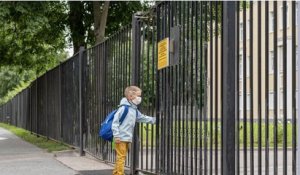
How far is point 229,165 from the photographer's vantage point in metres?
6.52

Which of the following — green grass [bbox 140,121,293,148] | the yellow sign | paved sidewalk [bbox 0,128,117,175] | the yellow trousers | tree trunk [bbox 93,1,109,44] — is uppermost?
tree trunk [bbox 93,1,109,44]

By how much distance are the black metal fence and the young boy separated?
0.24m

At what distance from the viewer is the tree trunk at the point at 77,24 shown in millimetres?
24091

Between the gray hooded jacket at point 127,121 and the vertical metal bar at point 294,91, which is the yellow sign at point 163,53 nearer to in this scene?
the gray hooded jacket at point 127,121

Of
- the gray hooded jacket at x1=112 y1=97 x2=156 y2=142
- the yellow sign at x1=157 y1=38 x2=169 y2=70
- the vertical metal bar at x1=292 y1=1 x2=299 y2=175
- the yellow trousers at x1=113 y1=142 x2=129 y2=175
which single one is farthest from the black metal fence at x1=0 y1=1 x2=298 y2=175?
the yellow trousers at x1=113 y1=142 x2=129 y2=175

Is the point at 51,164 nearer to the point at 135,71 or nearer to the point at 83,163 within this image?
the point at 83,163

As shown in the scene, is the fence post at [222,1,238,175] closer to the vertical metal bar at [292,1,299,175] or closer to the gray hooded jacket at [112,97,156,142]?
the vertical metal bar at [292,1,299,175]

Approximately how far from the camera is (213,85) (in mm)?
7230

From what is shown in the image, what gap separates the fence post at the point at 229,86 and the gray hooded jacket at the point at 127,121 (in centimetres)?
303

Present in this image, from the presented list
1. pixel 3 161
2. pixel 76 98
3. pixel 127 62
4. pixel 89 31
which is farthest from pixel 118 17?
pixel 127 62

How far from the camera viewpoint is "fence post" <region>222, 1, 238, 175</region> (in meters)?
6.55

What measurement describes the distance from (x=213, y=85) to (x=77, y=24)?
58.4ft

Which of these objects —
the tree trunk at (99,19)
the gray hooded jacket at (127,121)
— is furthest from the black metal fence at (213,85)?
the tree trunk at (99,19)

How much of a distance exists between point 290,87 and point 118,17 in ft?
63.5
